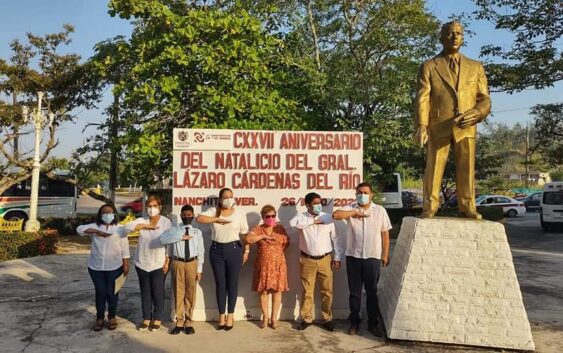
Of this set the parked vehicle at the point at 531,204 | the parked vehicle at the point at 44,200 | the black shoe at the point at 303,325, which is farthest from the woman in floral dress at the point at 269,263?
the parked vehicle at the point at 531,204

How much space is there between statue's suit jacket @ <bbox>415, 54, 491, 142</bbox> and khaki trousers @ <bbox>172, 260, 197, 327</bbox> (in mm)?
2976

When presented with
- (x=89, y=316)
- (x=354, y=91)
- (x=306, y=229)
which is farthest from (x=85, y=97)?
(x=306, y=229)

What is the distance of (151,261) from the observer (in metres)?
5.47

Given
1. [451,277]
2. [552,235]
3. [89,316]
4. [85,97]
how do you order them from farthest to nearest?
1. [552,235]
2. [85,97]
3. [89,316]
4. [451,277]

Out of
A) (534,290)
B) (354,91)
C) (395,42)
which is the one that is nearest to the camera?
(534,290)

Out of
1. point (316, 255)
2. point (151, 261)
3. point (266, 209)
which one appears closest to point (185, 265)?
point (151, 261)

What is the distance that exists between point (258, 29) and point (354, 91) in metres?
2.42

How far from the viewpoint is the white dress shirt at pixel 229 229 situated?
18.4 feet

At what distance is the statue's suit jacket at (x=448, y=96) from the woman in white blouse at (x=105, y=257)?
354 centimetres

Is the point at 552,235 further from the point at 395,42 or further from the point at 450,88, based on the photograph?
the point at 450,88

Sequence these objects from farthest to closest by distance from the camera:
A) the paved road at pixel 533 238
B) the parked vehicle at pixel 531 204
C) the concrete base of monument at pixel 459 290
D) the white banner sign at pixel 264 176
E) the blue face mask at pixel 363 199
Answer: the parked vehicle at pixel 531 204 < the paved road at pixel 533 238 < the white banner sign at pixel 264 176 < the blue face mask at pixel 363 199 < the concrete base of monument at pixel 459 290

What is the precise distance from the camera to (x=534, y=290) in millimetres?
8117

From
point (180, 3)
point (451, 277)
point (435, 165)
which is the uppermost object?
point (180, 3)

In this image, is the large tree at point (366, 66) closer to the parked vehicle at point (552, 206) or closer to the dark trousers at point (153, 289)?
the dark trousers at point (153, 289)
